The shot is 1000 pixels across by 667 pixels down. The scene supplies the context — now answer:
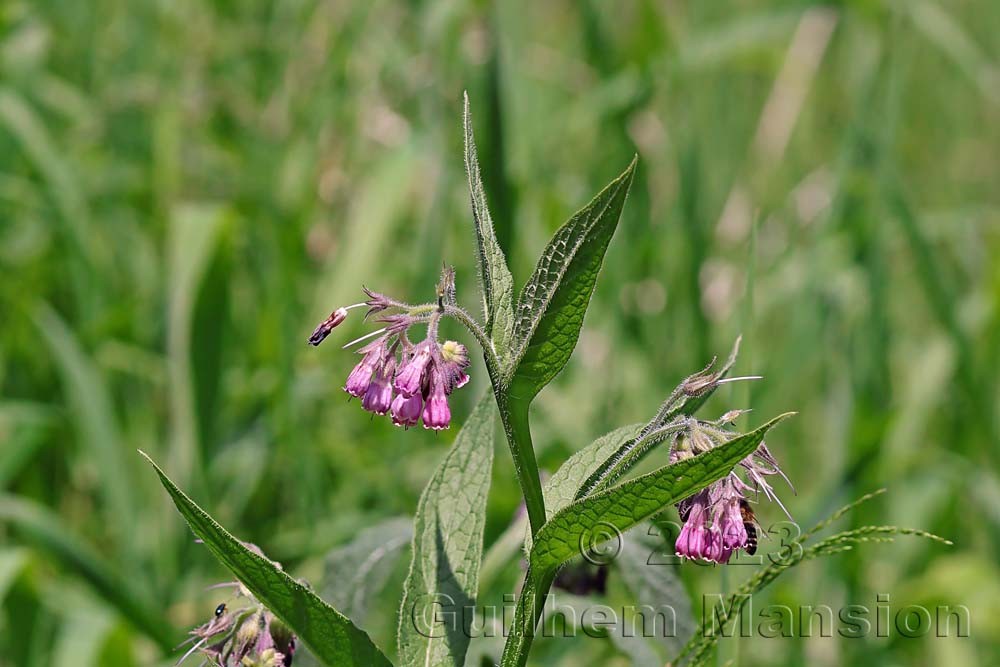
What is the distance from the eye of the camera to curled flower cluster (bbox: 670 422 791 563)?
47.1 inches

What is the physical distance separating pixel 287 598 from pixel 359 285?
2.17 meters

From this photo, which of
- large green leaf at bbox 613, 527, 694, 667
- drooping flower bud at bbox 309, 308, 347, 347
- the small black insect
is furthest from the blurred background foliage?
drooping flower bud at bbox 309, 308, 347, 347

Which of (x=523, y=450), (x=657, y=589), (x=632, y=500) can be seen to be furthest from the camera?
(x=657, y=589)

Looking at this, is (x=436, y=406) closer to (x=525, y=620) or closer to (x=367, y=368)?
(x=367, y=368)

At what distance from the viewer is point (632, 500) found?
1.03 metres

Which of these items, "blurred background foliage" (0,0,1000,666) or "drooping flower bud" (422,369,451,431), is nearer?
"drooping flower bud" (422,369,451,431)

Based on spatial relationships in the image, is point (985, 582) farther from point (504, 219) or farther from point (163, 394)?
point (163, 394)

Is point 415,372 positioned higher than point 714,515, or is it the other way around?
point 415,372

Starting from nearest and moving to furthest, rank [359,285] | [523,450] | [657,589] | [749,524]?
[523,450]
[749,524]
[657,589]
[359,285]

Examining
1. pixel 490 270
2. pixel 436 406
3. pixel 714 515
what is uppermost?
pixel 490 270

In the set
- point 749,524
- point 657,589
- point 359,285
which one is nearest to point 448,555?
point 749,524

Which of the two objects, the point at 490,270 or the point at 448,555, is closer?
the point at 490,270

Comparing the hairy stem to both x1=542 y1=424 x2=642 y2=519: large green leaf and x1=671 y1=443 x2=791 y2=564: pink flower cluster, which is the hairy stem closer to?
x1=542 y1=424 x2=642 y2=519: large green leaf

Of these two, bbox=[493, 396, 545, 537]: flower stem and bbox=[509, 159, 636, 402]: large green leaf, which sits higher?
bbox=[509, 159, 636, 402]: large green leaf
